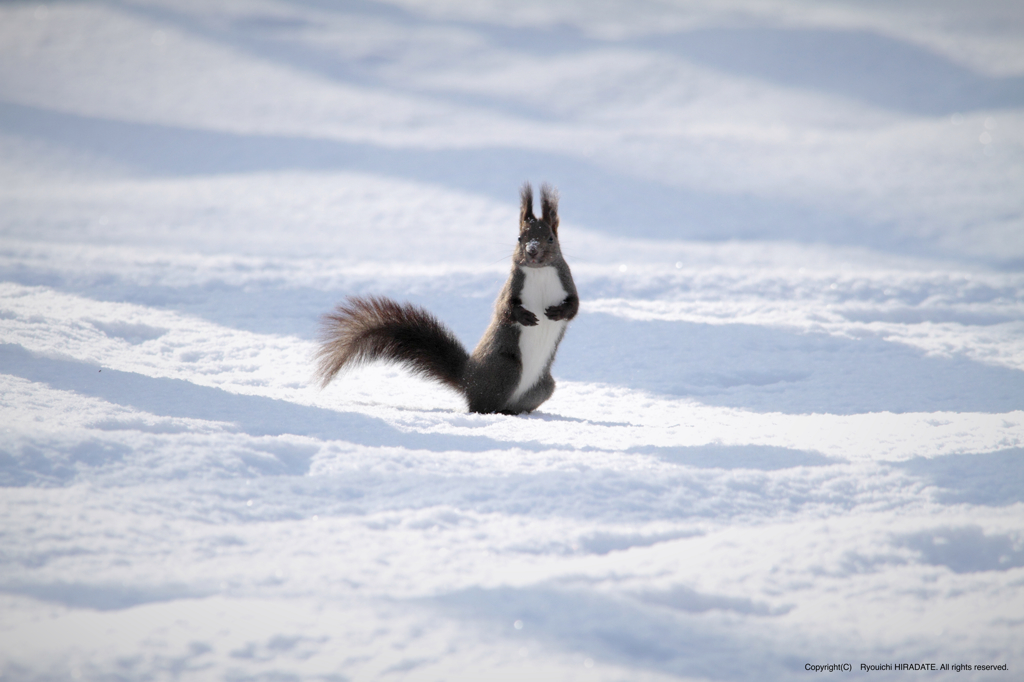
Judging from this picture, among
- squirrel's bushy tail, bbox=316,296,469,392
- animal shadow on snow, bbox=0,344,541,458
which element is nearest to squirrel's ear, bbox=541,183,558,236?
squirrel's bushy tail, bbox=316,296,469,392

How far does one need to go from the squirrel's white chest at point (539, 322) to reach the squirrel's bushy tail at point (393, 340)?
300mm

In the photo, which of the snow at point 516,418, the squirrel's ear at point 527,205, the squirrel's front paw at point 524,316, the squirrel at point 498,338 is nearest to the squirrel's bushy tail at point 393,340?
the squirrel at point 498,338

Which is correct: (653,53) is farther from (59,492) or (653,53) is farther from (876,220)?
(59,492)

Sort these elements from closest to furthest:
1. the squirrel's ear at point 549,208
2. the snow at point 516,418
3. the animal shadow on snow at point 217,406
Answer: the snow at point 516,418
the animal shadow on snow at point 217,406
the squirrel's ear at point 549,208

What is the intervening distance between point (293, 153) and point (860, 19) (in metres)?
10.9

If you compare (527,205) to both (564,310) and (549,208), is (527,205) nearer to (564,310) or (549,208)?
(549,208)

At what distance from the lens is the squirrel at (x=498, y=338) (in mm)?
3721

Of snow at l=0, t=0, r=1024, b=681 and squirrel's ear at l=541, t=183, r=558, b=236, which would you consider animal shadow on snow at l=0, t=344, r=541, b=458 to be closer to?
snow at l=0, t=0, r=1024, b=681

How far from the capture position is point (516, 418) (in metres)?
3.47

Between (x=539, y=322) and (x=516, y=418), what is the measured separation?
19.7 inches

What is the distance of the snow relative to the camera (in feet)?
5.98

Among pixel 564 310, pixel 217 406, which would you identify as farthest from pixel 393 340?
pixel 217 406

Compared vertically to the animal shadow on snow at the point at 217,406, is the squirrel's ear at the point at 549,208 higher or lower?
higher

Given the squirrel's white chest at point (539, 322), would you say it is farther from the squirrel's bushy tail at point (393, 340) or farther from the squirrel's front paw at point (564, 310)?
the squirrel's bushy tail at point (393, 340)
